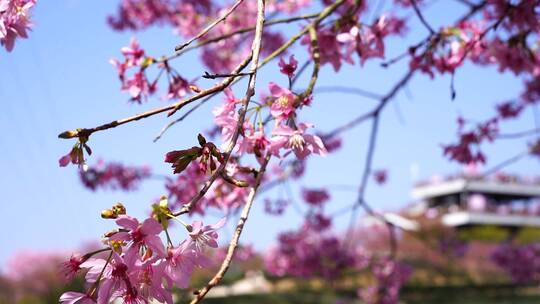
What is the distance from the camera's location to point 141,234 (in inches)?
40.4

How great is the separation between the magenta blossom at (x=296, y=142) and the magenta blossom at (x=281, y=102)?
0.06 meters

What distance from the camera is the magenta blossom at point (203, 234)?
107 cm

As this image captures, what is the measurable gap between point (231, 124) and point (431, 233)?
2444 centimetres

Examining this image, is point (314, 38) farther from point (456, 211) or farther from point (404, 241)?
point (456, 211)

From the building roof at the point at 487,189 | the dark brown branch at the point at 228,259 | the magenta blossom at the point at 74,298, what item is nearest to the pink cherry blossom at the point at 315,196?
the dark brown branch at the point at 228,259

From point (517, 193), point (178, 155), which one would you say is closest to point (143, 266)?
point (178, 155)

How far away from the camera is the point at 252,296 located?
53.1 ft

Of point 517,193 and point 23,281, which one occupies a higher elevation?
point 517,193

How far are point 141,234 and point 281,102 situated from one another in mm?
588

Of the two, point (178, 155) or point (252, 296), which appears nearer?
point (178, 155)

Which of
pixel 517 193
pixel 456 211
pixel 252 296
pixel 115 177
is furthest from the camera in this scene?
Answer: pixel 517 193

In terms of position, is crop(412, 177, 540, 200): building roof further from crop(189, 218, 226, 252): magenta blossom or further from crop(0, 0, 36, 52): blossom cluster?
crop(189, 218, 226, 252): magenta blossom

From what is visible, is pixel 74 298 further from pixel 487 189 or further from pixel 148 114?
Result: pixel 487 189

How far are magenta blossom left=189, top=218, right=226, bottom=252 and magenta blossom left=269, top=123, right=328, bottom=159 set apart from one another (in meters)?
0.36
